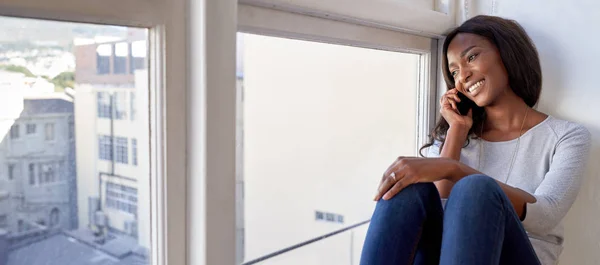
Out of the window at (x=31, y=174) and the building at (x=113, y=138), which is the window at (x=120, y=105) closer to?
the building at (x=113, y=138)

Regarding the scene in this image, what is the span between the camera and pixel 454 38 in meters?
1.41

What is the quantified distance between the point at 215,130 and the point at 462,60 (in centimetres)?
71

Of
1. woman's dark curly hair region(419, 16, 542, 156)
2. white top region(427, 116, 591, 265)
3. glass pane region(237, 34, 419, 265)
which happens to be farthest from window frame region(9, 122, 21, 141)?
woman's dark curly hair region(419, 16, 542, 156)

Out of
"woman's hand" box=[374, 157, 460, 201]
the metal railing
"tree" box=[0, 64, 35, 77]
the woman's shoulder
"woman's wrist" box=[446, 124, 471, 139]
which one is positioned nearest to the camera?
"tree" box=[0, 64, 35, 77]

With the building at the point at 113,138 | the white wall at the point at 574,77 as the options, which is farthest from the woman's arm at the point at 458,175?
the building at the point at 113,138

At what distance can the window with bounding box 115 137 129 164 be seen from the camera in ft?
3.10

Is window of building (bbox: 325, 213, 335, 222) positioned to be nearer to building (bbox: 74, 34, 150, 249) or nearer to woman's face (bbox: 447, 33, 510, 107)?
woman's face (bbox: 447, 33, 510, 107)

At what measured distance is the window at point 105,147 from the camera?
3.01ft

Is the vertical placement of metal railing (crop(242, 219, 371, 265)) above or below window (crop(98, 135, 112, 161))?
below

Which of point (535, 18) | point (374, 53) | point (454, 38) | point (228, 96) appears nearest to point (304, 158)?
point (374, 53)

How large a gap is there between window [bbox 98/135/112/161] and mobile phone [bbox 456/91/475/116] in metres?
0.91

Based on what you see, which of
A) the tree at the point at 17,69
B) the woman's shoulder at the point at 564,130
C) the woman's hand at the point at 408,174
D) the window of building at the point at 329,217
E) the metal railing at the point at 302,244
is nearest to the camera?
the tree at the point at 17,69

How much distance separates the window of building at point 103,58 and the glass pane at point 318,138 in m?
0.67

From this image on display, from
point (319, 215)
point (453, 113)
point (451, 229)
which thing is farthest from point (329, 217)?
point (451, 229)
